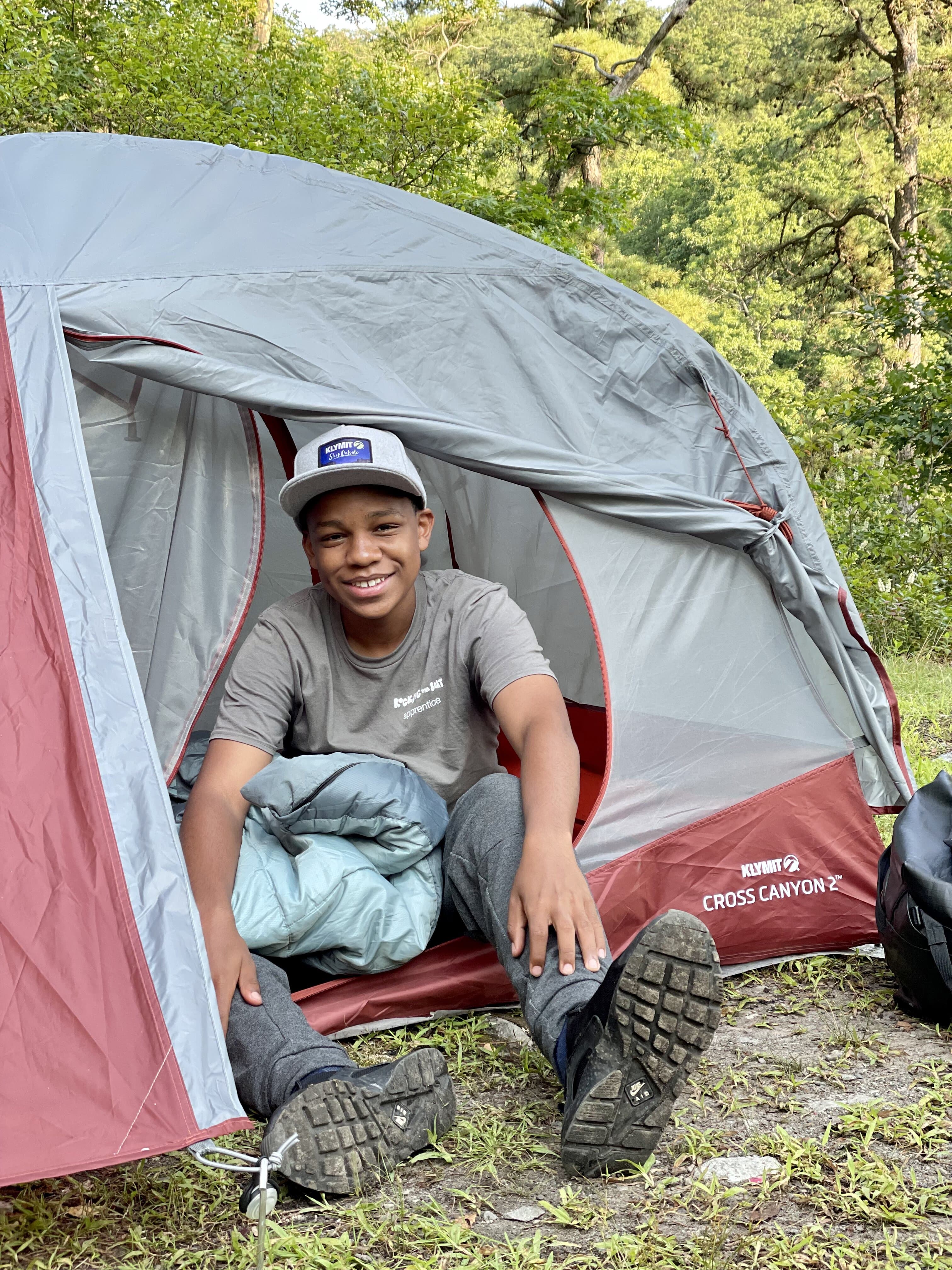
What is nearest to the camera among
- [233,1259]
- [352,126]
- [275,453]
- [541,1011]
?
[233,1259]

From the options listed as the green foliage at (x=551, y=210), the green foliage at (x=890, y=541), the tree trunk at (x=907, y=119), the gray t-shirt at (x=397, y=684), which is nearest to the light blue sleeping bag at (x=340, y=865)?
the gray t-shirt at (x=397, y=684)

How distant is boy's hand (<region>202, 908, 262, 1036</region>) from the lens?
1.89m

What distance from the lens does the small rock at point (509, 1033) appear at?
2.26 meters

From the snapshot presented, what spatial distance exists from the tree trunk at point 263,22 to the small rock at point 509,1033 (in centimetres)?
1010

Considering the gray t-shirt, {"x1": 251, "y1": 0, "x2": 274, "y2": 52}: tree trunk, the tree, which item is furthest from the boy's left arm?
{"x1": 251, "y1": 0, "x2": 274, "y2": 52}: tree trunk

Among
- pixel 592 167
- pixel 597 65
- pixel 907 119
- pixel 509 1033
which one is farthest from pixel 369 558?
pixel 907 119

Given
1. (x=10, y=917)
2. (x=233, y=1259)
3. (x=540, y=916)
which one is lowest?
(x=233, y=1259)

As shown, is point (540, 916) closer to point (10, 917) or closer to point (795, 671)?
point (10, 917)

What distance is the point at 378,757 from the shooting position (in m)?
2.34

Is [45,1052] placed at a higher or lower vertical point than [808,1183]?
higher

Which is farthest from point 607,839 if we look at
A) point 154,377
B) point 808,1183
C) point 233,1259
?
point 154,377

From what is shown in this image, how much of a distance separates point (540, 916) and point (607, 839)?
590 millimetres

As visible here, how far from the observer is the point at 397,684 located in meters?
2.39

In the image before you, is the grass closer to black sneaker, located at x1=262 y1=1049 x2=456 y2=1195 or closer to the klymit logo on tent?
black sneaker, located at x1=262 y1=1049 x2=456 y2=1195
